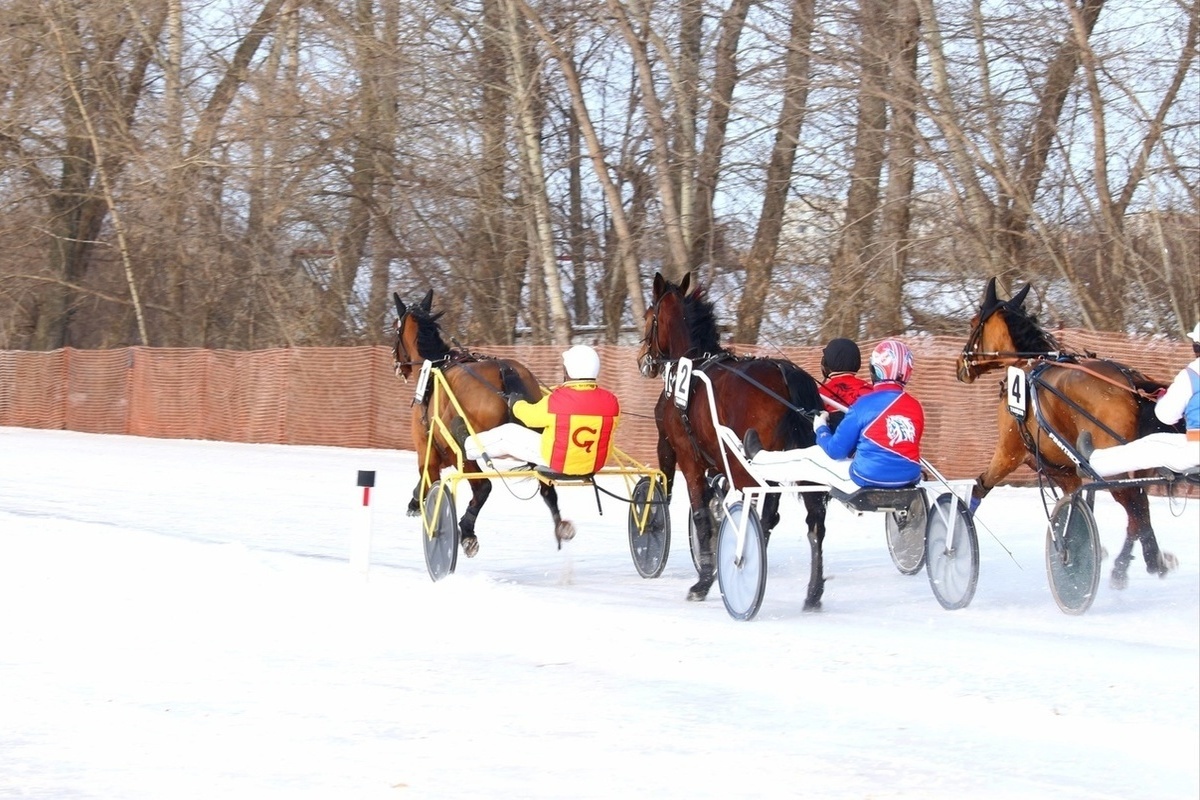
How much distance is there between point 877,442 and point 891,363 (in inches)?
18.0

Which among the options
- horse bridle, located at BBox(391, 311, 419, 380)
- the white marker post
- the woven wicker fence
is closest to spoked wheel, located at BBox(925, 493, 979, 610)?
the white marker post

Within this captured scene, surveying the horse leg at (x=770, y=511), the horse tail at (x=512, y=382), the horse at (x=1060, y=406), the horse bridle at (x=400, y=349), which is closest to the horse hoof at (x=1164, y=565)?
the horse at (x=1060, y=406)

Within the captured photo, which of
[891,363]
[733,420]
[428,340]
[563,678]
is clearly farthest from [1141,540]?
[428,340]

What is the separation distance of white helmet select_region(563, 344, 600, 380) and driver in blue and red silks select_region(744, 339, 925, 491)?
1803mm

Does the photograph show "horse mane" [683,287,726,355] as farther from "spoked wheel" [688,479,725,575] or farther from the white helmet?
"spoked wheel" [688,479,725,575]

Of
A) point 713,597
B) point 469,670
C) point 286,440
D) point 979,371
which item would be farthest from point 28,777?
point 286,440

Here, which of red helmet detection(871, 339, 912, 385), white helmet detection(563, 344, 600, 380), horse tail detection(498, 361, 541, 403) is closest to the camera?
red helmet detection(871, 339, 912, 385)

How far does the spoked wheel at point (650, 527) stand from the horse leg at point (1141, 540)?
2.93 m

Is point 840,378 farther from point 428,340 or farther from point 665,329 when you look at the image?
point 428,340

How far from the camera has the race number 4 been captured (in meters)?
9.80

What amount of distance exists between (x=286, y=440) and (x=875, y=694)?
75.1 ft

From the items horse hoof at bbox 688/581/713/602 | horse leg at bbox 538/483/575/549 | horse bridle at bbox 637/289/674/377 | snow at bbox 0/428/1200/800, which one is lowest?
snow at bbox 0/428/1200/800

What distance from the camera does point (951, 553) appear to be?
8.78 m

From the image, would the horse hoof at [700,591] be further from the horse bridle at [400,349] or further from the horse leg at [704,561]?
the horse bridle at [400,349]
